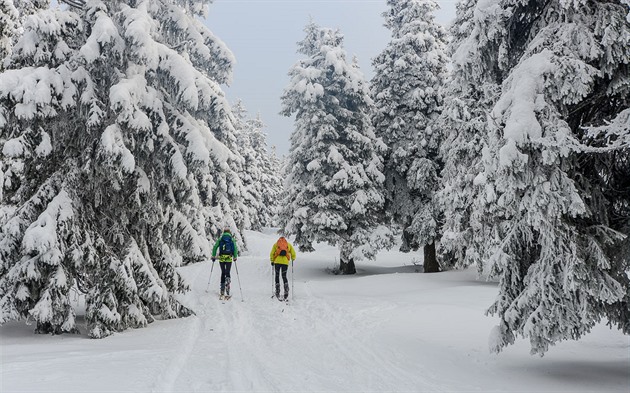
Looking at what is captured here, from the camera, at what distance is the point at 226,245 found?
14.3 meters

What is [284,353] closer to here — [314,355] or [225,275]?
[314,355]

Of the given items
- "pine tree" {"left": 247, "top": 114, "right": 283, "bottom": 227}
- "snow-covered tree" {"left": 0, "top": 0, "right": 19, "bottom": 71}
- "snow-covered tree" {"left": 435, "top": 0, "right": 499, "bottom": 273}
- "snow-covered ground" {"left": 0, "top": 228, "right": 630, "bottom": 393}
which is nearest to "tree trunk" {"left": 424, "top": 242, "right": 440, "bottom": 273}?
"snow-covered tree" {"left": 435, "top": 0, "right": 499, "bottom": 273}

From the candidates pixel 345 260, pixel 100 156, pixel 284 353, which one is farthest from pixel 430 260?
pixel 100 156

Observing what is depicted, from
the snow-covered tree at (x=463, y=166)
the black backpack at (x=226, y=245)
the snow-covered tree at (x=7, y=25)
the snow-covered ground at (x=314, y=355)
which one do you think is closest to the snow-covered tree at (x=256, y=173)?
the black backpack at (x=226, y=245)

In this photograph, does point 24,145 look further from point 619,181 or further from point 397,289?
point 397,289

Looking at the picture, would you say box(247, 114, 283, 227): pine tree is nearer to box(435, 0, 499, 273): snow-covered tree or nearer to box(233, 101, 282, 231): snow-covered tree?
box(233, 101, 282, 231): snow-covered tree

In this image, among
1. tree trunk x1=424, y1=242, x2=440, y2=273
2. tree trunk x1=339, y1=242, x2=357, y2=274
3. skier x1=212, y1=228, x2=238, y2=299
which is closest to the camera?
skier x1=212, y1=228, x2=238, y2=299

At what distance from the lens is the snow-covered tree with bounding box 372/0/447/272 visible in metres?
19.1

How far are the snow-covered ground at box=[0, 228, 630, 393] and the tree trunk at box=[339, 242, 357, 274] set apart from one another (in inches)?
226

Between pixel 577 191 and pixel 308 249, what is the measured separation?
44.6ft

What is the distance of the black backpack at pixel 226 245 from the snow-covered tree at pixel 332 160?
4792mm

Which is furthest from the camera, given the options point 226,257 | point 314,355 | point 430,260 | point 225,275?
point 430,260

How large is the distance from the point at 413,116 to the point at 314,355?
14.1m

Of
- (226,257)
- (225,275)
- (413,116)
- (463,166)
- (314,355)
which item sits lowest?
(314,355)
